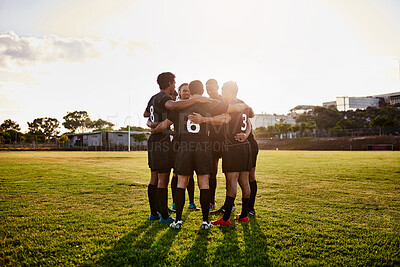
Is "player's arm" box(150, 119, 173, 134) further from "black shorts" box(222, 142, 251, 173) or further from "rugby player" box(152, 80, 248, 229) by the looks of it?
"black shorts" box(222, 142, 251, 173)

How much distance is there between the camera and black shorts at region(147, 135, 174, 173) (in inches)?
171

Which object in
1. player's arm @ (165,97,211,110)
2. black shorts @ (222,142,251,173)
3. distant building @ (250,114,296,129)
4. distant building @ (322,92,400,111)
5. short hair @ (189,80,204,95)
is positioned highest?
distant building @ (322,92,400,111)

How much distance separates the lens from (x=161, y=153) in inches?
172

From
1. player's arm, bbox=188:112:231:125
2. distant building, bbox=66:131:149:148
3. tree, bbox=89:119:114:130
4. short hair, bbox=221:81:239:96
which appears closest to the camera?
player's arm, bbox=188:112:231:125

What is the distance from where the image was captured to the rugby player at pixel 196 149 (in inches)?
155

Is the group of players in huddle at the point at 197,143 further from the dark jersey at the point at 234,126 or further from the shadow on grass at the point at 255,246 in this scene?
the shadow on grass at the point at 255,246

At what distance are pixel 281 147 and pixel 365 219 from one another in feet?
224

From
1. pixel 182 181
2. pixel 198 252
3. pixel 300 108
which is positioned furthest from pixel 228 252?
pixel 300 108

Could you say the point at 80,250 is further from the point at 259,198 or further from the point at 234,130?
the point at 259,198

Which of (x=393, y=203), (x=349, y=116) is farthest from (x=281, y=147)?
(x=393, y=203)

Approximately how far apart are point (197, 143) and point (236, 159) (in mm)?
718

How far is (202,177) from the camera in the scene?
157 inches

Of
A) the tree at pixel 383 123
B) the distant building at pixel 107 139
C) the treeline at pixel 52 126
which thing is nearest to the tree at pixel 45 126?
the treeline at pixel 52 126

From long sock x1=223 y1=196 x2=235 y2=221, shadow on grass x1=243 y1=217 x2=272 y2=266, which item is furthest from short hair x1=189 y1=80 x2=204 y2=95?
shadow on grass x1=243 y1=217 x2=272 y2=266
